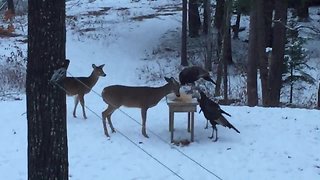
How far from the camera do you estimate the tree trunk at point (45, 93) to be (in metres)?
4.22

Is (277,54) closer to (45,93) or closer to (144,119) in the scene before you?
(144,119)

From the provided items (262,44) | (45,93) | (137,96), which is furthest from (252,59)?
(45,93)

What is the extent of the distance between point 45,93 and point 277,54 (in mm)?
11404

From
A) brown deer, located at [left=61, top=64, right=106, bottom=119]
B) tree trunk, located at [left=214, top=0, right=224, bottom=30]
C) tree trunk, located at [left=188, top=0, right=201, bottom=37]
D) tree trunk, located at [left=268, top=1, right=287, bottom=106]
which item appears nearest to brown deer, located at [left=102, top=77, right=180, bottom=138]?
brown deer, located at [left=61, top=64, right=106, bottom=119]

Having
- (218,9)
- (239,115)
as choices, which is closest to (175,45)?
(218,9)

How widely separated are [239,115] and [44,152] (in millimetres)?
6326

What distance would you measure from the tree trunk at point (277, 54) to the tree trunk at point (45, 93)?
11131 mm

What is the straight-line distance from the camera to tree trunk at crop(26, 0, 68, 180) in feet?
13.8

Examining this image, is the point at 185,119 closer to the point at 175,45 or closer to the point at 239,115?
→ the point at 239,115

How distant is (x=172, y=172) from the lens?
7.18m

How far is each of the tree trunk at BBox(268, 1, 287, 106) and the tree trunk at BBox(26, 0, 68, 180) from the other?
36.5 feet

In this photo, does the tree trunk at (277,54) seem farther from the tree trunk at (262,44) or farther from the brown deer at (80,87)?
the brown deer at (80,87)

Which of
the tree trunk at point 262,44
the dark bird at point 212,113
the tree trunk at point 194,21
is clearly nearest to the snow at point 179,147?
the dark bird at point 212,113

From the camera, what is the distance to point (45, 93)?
14.3 ft
